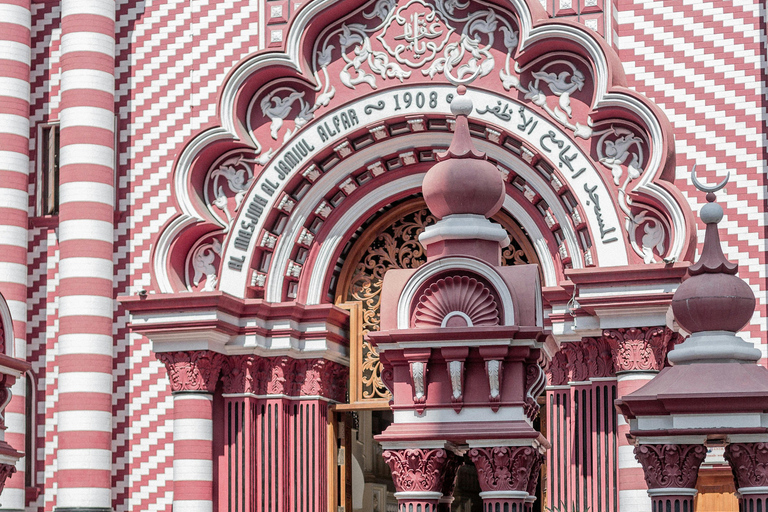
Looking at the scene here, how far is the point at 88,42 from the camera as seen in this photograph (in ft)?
64.8

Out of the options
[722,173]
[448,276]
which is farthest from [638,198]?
[448,276]

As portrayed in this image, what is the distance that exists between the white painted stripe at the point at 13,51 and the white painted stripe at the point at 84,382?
14.3ft

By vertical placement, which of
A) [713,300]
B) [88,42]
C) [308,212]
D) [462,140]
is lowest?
[713,300]

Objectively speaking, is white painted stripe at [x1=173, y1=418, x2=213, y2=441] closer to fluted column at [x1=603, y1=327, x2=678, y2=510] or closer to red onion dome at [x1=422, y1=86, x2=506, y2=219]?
fluted column at [x1=603, y1=327, x2=678, y2=510]

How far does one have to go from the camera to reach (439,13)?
1803cm

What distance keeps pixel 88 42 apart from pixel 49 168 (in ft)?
6.18

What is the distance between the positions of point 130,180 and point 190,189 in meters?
1.78

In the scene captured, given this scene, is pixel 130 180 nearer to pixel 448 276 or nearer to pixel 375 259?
pixel 375 259

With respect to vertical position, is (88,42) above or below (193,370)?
above

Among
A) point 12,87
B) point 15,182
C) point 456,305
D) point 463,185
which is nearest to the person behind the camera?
point 456,305

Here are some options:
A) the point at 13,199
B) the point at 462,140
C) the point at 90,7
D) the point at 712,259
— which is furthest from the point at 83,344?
the point at 712,259

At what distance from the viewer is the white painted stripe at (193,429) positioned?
699 inches

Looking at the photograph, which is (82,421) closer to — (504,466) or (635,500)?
(635,500)

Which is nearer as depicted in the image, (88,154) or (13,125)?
(88,154)
